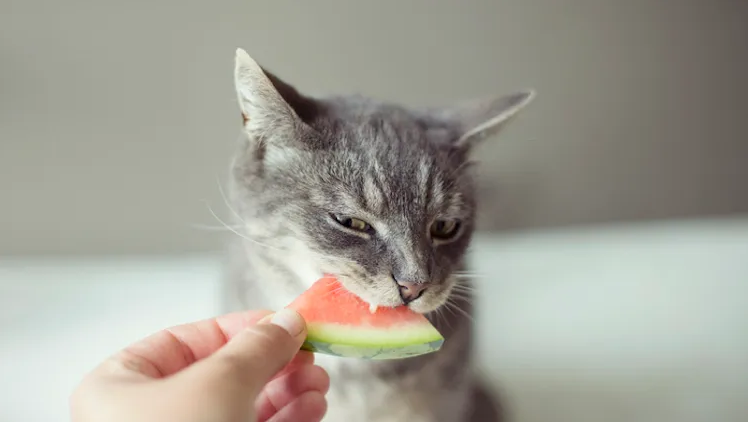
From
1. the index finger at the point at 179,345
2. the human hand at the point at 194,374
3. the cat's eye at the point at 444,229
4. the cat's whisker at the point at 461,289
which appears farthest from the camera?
the cat's whisker at the point at 461,289

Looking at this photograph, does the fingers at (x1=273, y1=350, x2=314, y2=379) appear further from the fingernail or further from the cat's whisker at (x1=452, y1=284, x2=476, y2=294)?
the cat's whisker at (x1=452, y1=284, x2=476, y2=294)

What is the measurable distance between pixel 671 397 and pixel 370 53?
1015 millimetres

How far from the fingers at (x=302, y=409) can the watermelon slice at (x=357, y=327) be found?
0.11 m

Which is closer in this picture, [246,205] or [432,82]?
[246,205]

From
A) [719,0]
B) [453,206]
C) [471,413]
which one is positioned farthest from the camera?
[719,0]

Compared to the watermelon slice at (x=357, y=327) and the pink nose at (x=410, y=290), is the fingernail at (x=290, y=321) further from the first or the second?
the pink nose at (x=410, y=290)

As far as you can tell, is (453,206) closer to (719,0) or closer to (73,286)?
(73,286)

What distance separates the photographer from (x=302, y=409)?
0.82 metres

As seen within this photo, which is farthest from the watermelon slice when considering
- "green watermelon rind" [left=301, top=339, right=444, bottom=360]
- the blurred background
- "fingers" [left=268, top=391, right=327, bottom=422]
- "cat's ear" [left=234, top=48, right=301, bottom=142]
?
the blurred background

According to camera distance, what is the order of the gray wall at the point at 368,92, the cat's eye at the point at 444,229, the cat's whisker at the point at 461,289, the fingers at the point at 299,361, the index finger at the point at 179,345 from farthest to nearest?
the gray wall at the point at 368,92 → the cat's whisker at the point at 461,289 → the cat's eye at the point at 444,229 → the fingers at the point at 299,361 → the index finger at the point at 179,345

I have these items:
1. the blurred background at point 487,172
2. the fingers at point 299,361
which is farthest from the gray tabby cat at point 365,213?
the blurred background at point 487,172

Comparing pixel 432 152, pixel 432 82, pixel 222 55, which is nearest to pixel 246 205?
pixel 432 152

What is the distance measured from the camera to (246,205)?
3.03 feet

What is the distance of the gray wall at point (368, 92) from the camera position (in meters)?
1.20
